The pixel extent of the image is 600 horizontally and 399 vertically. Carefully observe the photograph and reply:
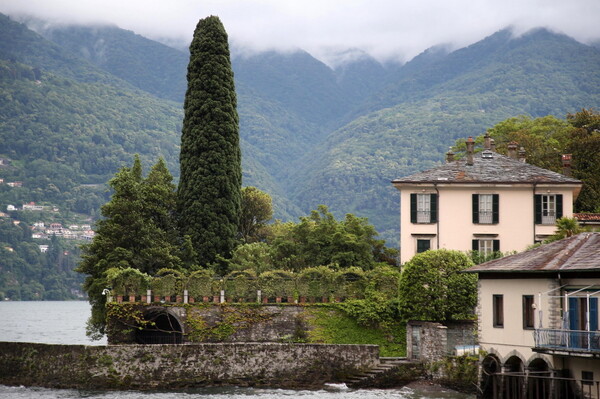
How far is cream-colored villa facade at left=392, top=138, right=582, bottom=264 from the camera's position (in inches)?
2208

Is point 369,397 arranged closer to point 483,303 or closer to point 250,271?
point 483,303

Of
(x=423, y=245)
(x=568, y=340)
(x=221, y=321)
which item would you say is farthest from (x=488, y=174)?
(x=568, y=340)

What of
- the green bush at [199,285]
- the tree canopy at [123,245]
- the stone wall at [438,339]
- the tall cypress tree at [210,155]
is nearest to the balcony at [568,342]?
the stone wall at [438,339]

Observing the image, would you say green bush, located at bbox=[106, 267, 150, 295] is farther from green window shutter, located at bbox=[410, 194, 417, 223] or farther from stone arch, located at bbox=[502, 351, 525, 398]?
stone arch, located at bbox=[502, 351, 525, 398]

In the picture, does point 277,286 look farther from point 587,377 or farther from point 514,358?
point 587,377

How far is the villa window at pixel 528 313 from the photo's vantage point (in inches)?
1401

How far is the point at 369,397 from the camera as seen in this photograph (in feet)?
142


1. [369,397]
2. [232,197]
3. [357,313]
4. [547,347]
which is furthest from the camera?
[232,197]

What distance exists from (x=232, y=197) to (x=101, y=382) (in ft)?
66.9

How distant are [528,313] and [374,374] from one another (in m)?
12.5

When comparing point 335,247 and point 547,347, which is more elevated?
point 335,247

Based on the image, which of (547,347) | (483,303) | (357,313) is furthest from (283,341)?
(547,347)

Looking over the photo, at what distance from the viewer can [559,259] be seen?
34812mm

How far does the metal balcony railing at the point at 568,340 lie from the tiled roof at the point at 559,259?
1995mm
